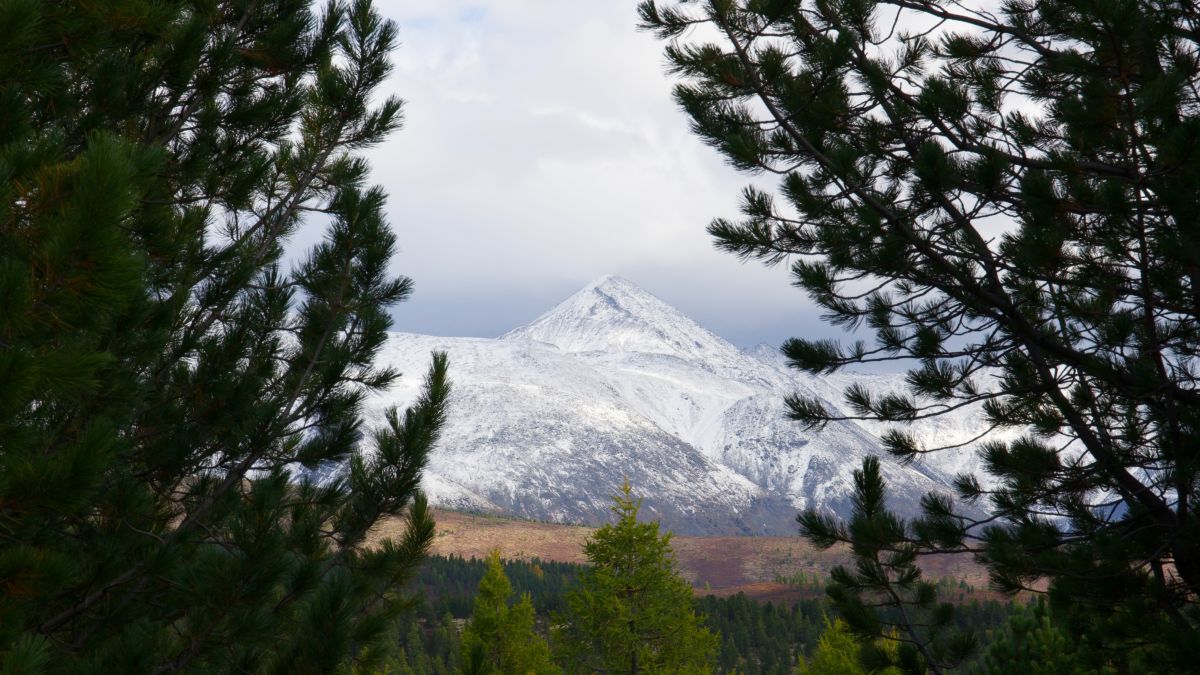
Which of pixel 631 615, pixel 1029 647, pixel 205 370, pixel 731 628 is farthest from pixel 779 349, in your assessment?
pixel 731 628

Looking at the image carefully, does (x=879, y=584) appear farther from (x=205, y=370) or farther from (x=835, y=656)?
(x=835, y=656)

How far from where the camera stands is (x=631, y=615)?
18328mm

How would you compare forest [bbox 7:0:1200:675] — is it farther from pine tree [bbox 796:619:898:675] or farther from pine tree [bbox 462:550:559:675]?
pine tree [bbox 462:550:559:675]

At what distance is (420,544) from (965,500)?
15.3 ft

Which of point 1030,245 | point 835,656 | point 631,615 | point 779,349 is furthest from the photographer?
point 835,656

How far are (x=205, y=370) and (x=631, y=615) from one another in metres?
13.5

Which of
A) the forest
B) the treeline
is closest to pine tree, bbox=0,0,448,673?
the forest

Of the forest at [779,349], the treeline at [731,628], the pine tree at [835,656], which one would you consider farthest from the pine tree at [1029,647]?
→ the treeline at [731,628]

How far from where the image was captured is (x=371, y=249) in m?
6.84

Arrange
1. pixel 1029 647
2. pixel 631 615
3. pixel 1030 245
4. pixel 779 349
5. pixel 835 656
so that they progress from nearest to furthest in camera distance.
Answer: pixel 1030 245, pixel 779 349, pixel 1029 647, pixel 631 615, pixel 835 656

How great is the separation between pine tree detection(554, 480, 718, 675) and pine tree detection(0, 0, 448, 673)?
12035 mm

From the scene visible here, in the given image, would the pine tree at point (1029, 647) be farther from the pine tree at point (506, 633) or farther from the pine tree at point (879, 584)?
the pine tree at point (506, 633)

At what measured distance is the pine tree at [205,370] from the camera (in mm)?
3600

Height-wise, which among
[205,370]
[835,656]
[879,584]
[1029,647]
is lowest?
[835,656]
